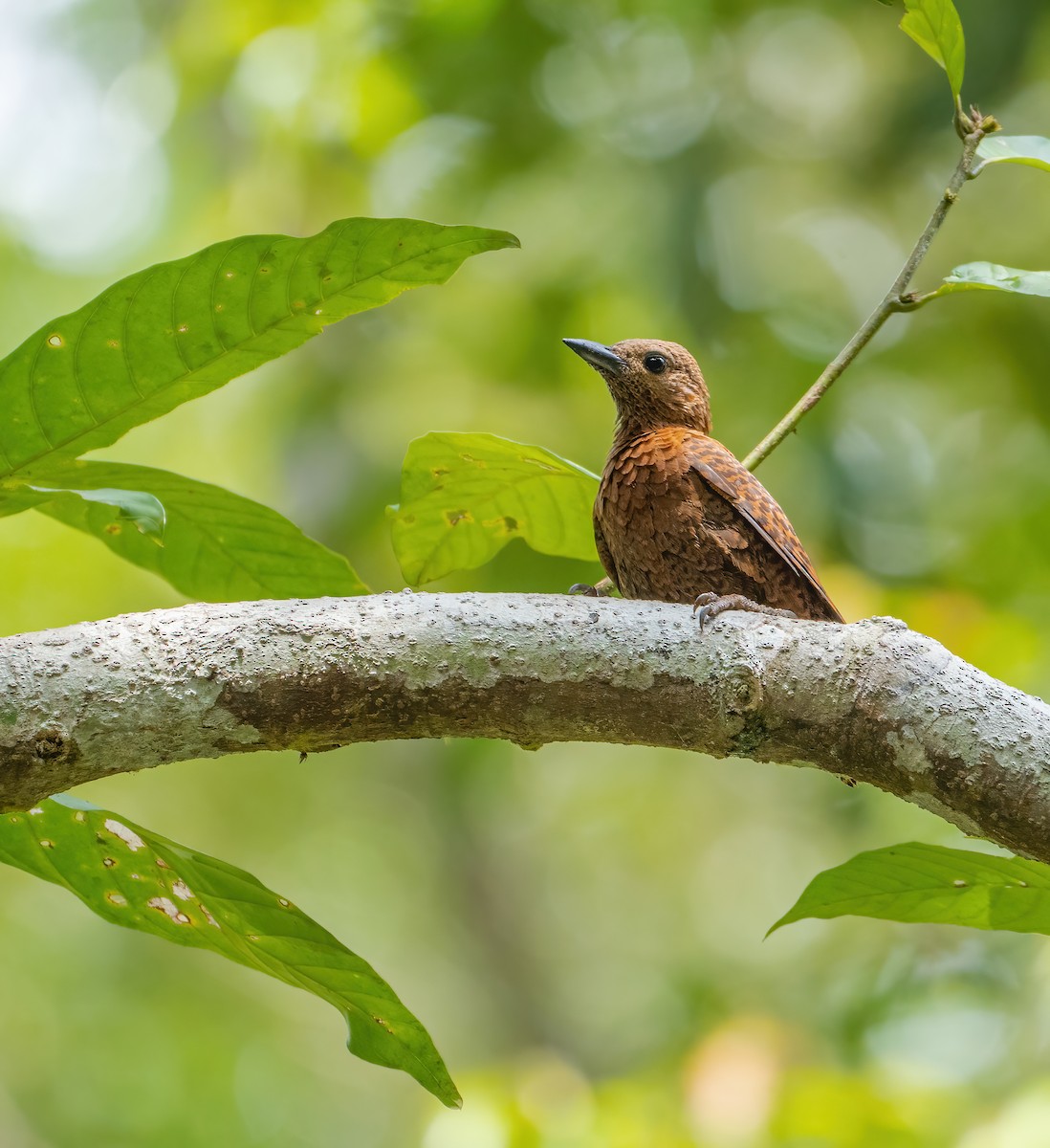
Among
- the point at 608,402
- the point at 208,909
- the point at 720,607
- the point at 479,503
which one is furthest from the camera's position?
the point at 608,402

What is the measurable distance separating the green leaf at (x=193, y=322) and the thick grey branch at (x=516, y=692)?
14.0 inches

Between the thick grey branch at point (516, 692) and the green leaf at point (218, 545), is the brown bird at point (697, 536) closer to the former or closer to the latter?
the green leaf at point (218, 545)

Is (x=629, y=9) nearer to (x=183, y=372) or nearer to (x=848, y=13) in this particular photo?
(x=848, y=13)

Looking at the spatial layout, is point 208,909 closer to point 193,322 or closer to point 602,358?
point 193,322

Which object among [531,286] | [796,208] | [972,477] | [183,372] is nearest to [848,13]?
[796,208]

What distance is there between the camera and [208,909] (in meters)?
1.83

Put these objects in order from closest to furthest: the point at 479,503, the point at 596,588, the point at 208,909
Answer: the point at 208,909 < the point at 479,503 < the point at 596,588

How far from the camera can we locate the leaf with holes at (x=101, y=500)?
A: 5.57ft

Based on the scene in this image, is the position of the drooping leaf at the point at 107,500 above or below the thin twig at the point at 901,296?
below

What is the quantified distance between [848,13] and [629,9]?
1.04m

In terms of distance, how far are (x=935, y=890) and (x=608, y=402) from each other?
4.10 meters

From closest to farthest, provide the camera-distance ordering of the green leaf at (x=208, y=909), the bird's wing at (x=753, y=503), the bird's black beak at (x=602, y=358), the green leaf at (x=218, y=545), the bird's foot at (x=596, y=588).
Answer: the green leaf at (x=208, y=909)
the green leaf at (x=218, y=545)
the bird's foot at (x=596, y=588)
the bird's wing at (x=753, y=503)
the bird's black beak at (x=602, y=358)

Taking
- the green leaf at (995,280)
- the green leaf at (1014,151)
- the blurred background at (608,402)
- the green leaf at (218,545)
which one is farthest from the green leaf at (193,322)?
the blurred background at (608,402)

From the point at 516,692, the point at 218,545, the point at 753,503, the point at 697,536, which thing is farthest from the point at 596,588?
the point at 516,692
